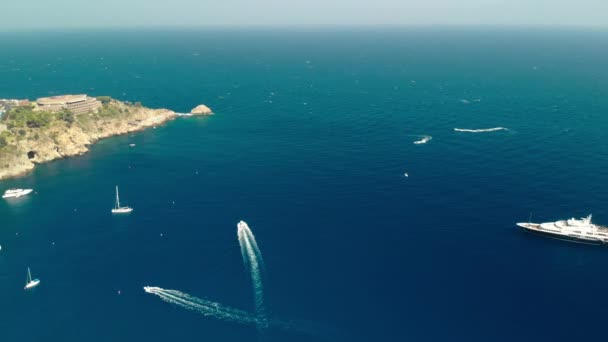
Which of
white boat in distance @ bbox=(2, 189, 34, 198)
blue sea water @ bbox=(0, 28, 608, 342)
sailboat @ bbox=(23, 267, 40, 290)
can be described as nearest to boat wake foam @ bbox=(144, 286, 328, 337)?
blue sea water @ bbox=(0, 28, 608, 342)

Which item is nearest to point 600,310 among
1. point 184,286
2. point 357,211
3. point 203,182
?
point 357,211

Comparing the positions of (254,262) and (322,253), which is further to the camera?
(322,253)

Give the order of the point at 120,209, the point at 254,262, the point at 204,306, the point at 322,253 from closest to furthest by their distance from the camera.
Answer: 1. the point at 204,306
2. the point at 254,262
3. the point at 322,253
4. the point at 120,209

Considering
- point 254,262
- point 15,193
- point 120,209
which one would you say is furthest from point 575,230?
point 15,193

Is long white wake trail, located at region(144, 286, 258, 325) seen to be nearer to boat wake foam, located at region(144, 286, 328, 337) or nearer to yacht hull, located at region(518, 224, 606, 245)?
boat wake foam, located at region(144, 286, 328, 337)

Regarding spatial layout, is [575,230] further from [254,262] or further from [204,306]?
[204,306]

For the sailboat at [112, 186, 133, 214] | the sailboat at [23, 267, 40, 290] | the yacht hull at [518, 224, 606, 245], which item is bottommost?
the sailboat at [23, 267, 40, 290]
